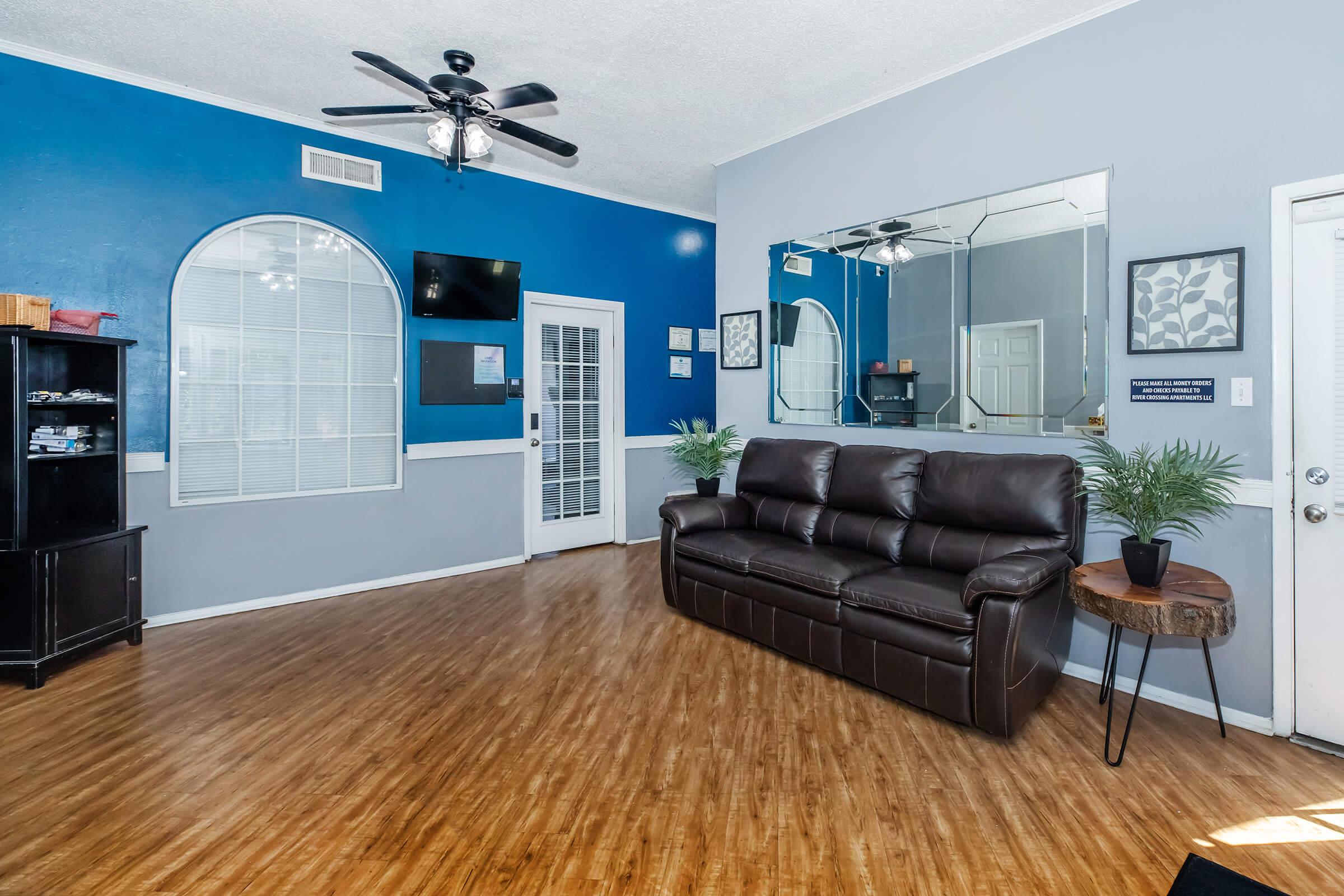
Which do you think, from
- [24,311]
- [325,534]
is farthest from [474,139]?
[325,534]

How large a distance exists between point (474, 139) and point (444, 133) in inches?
5.9

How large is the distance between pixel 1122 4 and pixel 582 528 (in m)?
4.90

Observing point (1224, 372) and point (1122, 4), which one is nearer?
point (1224, 372)

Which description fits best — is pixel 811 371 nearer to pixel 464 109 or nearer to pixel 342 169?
pixel 464 109

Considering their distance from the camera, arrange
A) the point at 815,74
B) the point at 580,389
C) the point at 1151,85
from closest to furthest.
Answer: the point at 1151,85
the point at 815,74
the point at 580,389

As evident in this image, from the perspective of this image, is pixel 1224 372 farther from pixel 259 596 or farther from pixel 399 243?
pixel 259 596

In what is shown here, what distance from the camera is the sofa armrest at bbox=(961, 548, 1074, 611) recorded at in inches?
96.0

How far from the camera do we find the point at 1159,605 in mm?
2262

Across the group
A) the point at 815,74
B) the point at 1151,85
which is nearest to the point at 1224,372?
the point at 1151,85

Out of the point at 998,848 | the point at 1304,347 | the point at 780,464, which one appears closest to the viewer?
the point at 998,848

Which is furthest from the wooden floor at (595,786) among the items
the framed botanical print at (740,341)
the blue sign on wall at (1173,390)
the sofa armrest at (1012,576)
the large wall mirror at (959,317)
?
the framed botanical print at (740,341)

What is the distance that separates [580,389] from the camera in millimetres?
5840

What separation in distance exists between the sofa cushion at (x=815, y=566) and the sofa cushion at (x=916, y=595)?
0.06 metres

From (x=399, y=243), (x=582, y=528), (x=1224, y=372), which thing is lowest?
(x=582, y=528)
